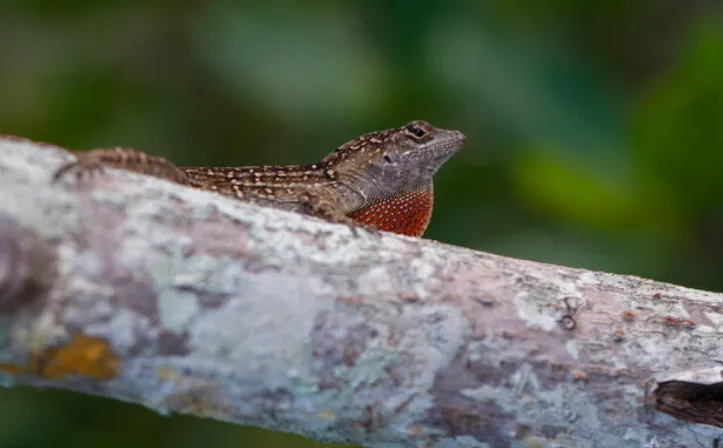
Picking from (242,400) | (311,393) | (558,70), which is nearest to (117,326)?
(242,400)

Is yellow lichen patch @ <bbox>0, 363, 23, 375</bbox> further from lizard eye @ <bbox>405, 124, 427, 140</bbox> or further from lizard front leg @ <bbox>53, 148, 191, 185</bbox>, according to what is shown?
lizard eye @ <bbox>405, 124, 427, 140</bbox>

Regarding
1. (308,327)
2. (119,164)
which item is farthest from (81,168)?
(308,327)

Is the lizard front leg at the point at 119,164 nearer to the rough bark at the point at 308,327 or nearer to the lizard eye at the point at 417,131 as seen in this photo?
the rough bark at the point at 308,327

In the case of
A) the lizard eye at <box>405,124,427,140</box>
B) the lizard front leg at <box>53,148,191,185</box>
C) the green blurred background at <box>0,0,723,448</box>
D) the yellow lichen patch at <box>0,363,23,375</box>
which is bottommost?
the yellow lichen patch at <box>0,363,23,375</box>

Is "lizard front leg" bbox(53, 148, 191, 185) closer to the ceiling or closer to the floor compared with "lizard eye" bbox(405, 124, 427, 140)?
closer to the floor

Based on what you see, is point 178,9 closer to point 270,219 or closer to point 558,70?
point 558,70

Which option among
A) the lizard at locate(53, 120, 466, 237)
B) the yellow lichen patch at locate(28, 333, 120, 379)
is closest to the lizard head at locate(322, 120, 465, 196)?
the lizard at locate(53, 120, 466, 237)

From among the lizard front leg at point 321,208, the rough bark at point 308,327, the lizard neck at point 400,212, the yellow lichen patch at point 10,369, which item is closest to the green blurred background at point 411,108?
the lizard neck at point 400,212
